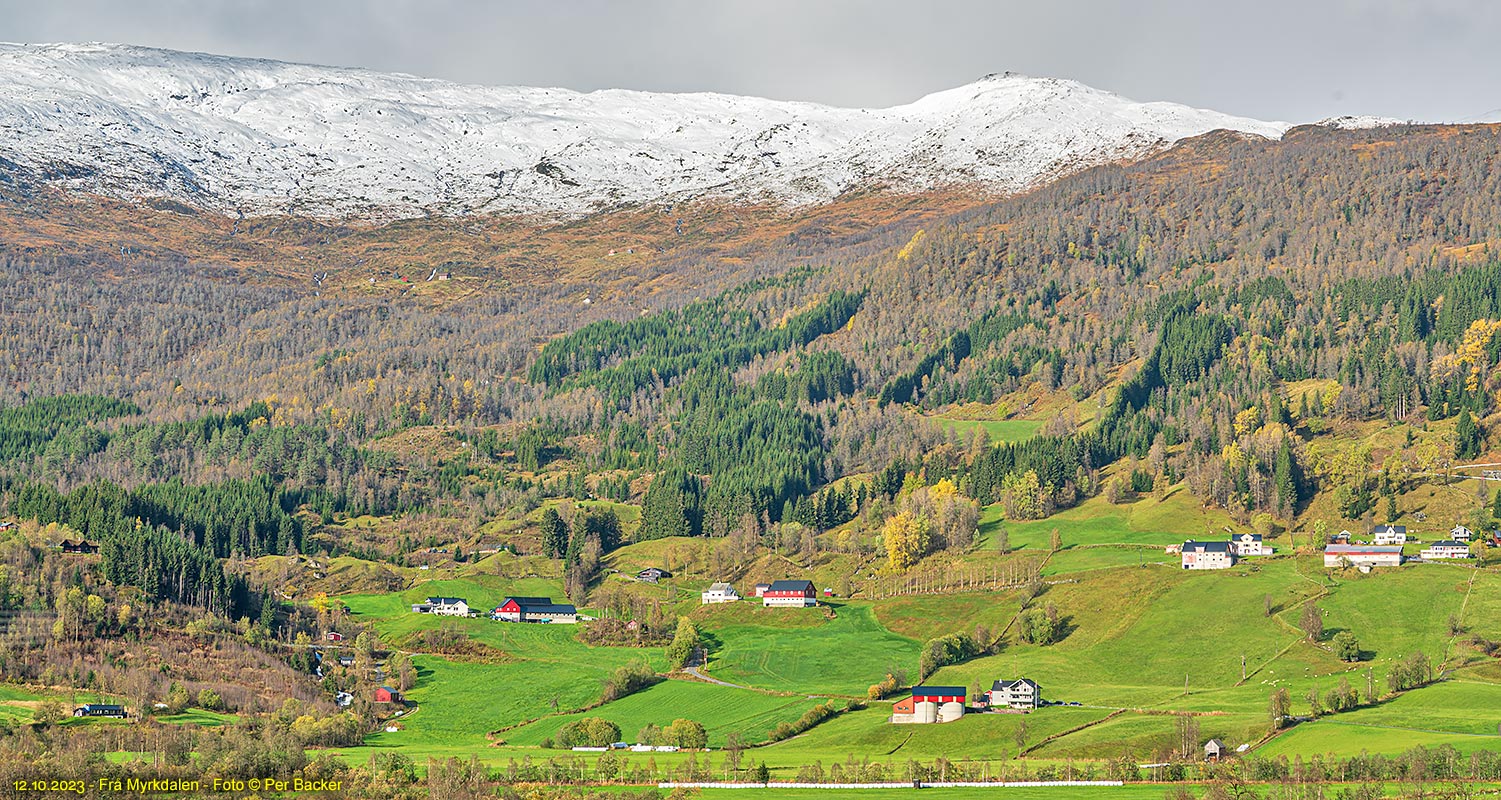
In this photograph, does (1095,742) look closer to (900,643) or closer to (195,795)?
(900,643)

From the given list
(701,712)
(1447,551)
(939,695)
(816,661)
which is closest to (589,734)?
(701,712)

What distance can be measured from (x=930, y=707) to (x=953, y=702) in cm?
234

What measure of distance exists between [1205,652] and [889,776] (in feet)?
187

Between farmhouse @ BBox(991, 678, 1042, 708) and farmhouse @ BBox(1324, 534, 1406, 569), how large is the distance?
190ft

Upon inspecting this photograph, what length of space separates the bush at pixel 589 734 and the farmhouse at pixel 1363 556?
94.2m

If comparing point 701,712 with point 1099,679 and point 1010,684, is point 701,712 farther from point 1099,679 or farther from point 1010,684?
point 1099,679

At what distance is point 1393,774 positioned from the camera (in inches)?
4678

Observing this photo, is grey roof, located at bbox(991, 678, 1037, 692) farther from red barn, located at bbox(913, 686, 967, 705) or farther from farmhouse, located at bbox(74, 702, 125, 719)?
farmhouse, located at bbox(74, 702, 125, 719)

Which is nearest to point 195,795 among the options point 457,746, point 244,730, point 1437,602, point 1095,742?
point 244,730

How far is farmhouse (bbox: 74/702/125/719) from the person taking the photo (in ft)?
492

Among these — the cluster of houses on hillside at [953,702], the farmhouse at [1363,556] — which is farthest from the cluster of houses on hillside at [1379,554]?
the cluster of houses on hillside at [953,702]

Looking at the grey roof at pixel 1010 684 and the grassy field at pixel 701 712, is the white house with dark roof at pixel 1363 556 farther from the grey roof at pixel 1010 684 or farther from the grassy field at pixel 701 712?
the grassy field at pixel 701 712

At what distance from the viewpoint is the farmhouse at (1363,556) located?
632 ft

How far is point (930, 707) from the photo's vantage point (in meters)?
153
